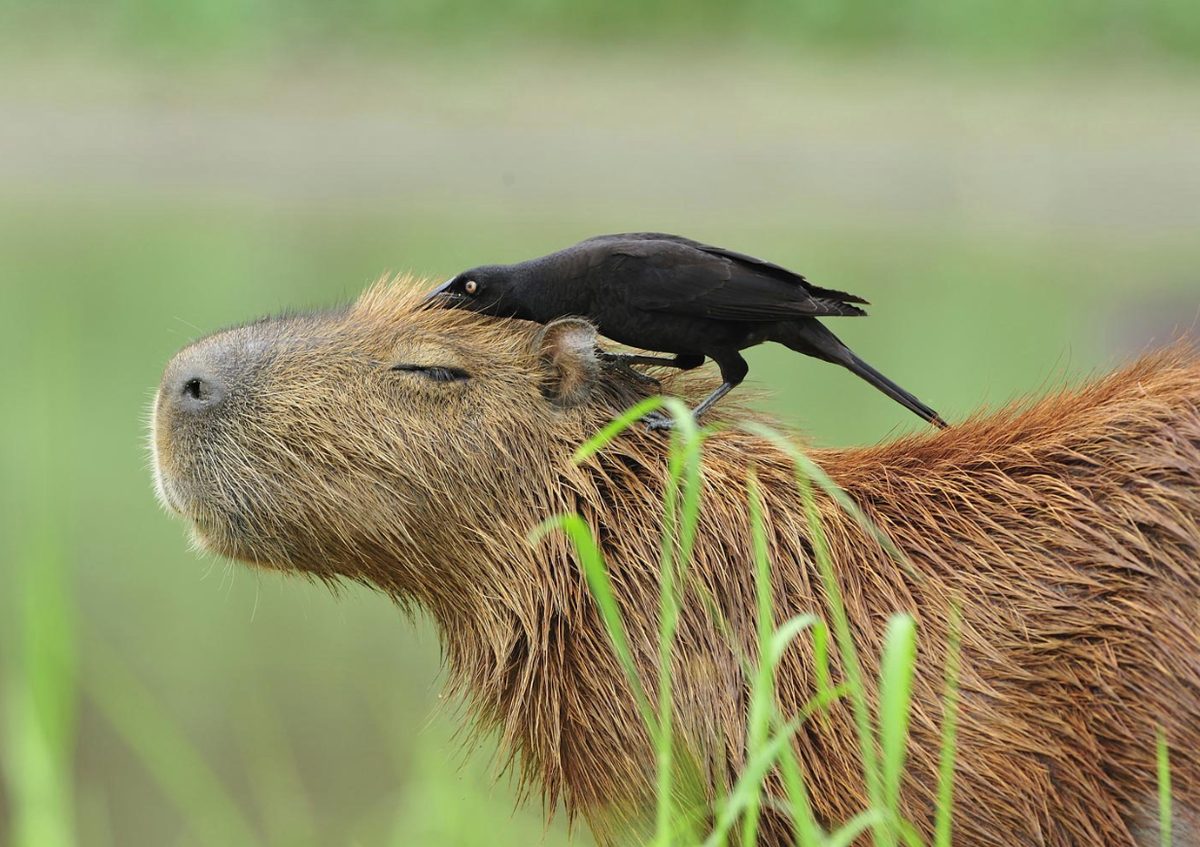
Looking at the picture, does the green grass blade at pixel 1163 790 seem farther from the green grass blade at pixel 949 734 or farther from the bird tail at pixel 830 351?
the bird tail at pixel 830 351

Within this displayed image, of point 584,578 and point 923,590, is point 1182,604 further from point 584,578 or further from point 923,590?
point 584,578

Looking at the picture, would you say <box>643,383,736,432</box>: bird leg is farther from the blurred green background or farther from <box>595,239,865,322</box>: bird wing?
the blurred green background

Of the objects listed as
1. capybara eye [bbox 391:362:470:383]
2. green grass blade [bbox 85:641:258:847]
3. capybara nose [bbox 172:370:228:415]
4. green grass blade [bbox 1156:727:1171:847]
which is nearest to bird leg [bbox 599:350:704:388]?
capybara eye [bbox 391:362:470:383]

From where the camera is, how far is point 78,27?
631 inches

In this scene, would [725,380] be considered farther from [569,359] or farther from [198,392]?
[198,392]

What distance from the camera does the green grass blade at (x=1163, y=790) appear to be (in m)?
2.14

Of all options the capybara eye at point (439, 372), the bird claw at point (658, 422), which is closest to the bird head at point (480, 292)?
the capybara eye at point (439, 372)

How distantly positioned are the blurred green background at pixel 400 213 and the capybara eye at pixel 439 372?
3609 mm

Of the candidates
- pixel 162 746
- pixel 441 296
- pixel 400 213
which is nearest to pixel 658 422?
pixel 441 296

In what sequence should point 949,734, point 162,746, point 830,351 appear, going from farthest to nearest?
point 162,746, point 830,351, point 949,734

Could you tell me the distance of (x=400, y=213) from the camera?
Result: 49.2ft

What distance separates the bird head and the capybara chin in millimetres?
27

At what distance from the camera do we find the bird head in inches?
106

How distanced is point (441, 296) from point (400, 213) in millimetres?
12487
